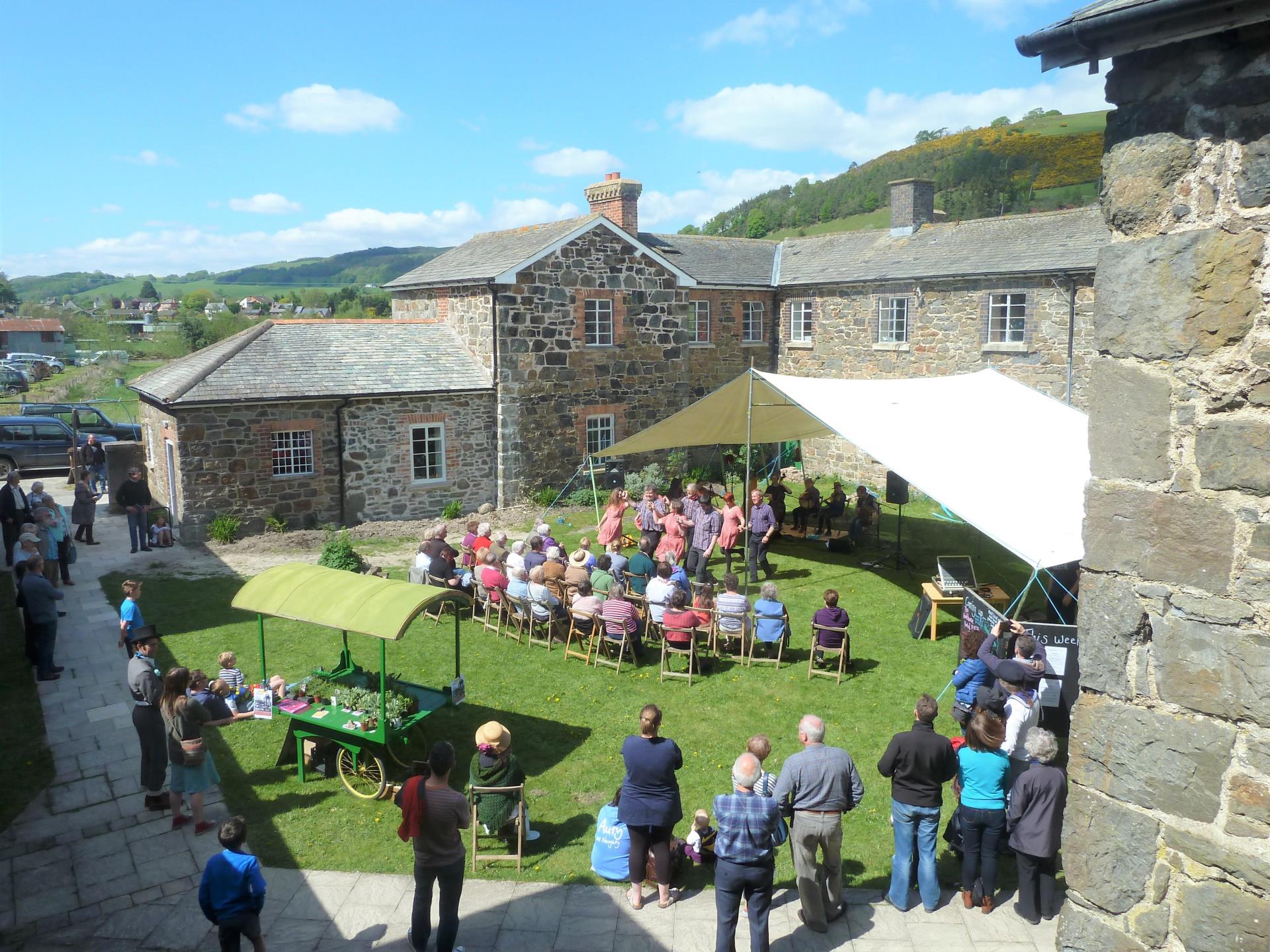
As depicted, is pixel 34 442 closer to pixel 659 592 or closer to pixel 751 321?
pixel 751 321

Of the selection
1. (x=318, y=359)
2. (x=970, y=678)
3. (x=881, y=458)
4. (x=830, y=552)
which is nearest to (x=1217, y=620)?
(x=970, y=678)

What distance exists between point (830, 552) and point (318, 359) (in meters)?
10.6

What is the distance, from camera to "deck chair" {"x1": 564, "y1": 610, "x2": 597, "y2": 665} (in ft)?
35.1

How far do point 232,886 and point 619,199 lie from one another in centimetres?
1992

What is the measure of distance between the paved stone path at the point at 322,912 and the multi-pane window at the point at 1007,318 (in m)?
15.5

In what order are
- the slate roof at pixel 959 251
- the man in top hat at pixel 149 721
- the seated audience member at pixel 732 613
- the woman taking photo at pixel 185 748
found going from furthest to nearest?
the slate roof at pixel 959 251 → the seated audience member at pixel 732 613 → the man in top hat at pixel 149 721 → the woman taking photo at pixel 185 748

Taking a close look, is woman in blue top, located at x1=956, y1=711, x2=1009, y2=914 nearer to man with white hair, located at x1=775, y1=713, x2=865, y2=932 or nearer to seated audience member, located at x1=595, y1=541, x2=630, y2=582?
man with white hair, located at x1=775, y1=713, x2=865, y2=932

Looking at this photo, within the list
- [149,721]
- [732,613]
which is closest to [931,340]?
[732,613]

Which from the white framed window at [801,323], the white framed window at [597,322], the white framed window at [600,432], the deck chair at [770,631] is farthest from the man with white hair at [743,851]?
the white framed window at [801,323]

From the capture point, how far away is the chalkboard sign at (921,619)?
11633 mm

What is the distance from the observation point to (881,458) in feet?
36.7

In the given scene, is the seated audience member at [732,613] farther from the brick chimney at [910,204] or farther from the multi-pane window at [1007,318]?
the brick chimney at [910,204]

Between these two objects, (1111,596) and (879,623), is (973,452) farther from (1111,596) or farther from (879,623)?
(1111,596)

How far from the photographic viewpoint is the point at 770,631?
34.7ft
